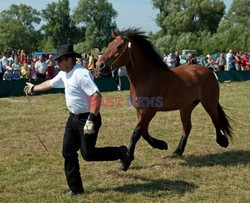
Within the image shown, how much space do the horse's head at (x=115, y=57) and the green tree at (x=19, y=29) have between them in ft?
254

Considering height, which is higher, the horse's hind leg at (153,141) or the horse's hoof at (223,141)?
the horse's hind leg at (153,141)

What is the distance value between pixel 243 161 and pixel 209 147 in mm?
1081

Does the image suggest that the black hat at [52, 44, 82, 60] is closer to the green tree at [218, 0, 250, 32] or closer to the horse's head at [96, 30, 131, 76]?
the horse's head at [96, 30, 131, 76]

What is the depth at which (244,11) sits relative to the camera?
69.2 meters

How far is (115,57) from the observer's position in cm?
571

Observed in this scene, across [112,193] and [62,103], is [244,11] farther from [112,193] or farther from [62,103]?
[112,193]

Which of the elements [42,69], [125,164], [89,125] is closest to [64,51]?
[89,125]

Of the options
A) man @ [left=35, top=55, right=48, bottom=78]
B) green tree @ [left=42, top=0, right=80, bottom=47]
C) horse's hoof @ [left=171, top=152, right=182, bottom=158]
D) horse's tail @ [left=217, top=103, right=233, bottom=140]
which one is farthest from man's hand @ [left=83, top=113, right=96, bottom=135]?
green tree @ [left=42, top=0, right=80, bottom=47]

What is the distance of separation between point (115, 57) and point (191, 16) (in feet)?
199

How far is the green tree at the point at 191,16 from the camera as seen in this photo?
62406mm

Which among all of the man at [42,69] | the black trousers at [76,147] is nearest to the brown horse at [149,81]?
the black trousers at [76,147]

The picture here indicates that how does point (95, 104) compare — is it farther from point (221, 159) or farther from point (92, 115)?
point (221, 159)

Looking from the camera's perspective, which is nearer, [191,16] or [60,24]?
[191,16]

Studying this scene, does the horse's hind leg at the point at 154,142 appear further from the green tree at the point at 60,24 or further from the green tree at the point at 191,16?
the green tree at the point at 60,24
